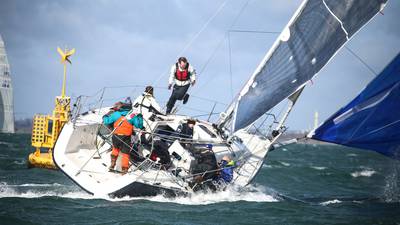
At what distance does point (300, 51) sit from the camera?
11922 millimetres

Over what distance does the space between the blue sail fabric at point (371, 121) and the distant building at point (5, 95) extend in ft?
169

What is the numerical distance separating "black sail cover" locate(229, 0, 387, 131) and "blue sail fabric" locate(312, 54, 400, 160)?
1.04m

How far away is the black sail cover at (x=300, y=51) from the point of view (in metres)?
11.7

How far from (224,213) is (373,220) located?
264 centimetres

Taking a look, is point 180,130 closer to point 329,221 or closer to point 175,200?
point 175,200

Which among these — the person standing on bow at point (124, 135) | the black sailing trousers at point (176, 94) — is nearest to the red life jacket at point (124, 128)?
the person standing on bow at point (124, 135)

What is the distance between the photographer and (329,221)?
33.9 ft

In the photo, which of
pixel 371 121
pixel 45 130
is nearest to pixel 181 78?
pixel 371 121

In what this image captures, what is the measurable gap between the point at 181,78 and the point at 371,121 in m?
4.49

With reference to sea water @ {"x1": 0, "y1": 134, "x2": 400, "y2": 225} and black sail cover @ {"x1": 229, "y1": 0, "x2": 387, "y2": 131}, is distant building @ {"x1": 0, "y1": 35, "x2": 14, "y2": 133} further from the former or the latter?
black sail cover @ {"x1": 229, "y1": 0, "x2": 387, "y2": 131}

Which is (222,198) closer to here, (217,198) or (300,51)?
(217,198)

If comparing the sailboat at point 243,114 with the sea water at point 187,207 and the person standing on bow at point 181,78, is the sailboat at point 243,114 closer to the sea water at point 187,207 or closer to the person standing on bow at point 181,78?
the sea water at point 187,207

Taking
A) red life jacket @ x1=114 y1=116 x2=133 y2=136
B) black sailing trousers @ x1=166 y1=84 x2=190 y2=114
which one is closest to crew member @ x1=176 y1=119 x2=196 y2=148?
black sailing trousers @ x1=166 y1=84 x2=190 y2=114

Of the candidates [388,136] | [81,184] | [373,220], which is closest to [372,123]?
[388,136]
